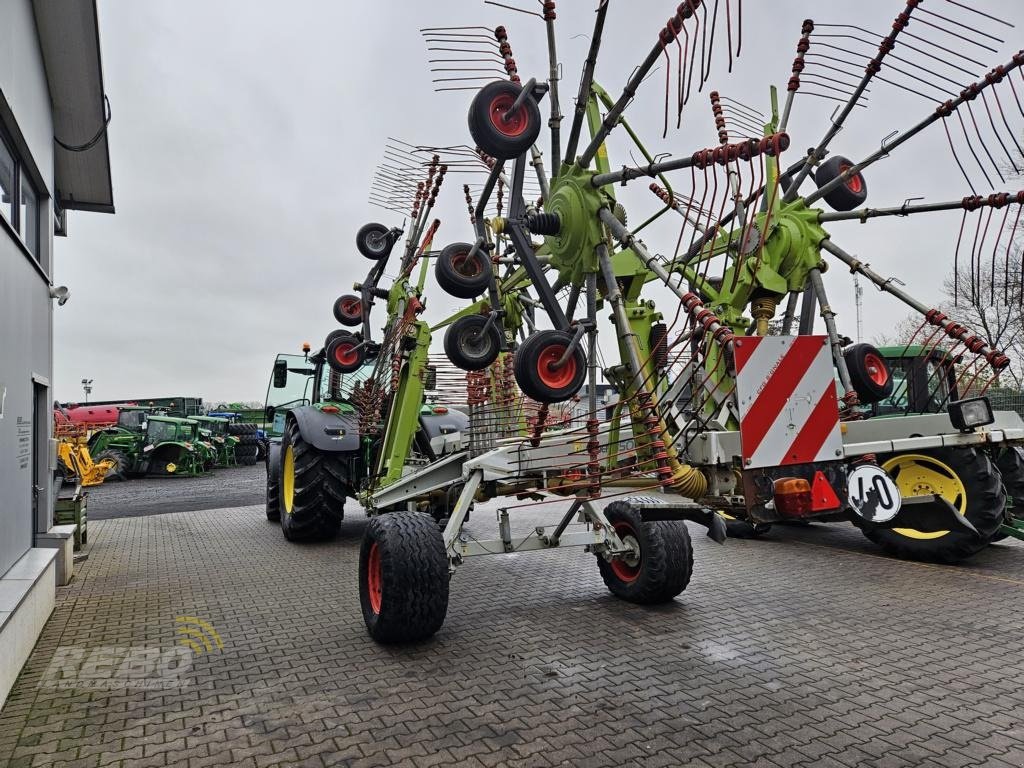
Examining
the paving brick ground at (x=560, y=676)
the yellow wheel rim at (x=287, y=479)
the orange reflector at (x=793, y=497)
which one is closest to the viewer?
the paving brick ground at (x=560, y=676)

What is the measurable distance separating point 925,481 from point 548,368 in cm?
514

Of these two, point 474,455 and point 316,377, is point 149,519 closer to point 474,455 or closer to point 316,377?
point 316,377

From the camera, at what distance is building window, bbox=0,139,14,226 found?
4.92 meters

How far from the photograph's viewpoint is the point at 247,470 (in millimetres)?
22812

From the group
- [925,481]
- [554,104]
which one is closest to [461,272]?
[554,104]

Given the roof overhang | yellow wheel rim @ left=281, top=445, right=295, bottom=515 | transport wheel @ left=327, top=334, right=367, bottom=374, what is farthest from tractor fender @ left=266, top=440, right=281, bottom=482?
the roof overhang

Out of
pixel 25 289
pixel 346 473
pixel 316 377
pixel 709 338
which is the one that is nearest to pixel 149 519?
pixel 316 377

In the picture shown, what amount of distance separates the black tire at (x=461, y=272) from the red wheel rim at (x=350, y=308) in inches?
120

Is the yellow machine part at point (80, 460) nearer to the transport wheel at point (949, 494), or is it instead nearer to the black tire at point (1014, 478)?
the transport wheel at point (949, 494)

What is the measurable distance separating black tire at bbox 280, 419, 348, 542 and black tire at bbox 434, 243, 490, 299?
306cm

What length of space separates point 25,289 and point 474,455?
3678 millimetres

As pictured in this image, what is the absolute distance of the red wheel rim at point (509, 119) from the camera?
3838 millimetres

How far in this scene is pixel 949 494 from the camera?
6582mm

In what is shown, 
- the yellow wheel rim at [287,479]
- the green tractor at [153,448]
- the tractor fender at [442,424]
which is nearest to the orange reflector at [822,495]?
the tractor fender at [442,424]
